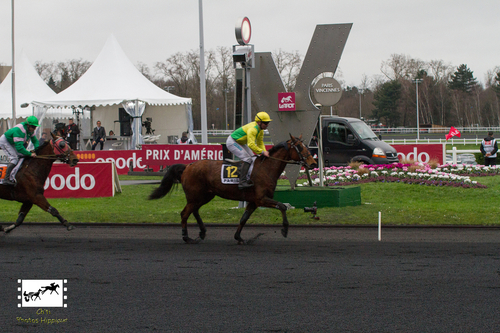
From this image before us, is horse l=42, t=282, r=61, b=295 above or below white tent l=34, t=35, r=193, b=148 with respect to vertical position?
below

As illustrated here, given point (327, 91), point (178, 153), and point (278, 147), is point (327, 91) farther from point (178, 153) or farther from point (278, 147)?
point (178, 153)

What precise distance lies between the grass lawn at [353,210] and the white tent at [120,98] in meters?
13.6

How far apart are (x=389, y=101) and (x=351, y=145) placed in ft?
244

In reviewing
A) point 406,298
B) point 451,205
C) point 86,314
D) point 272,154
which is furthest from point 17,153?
point 451,205

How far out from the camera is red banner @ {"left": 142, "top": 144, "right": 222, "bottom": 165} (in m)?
22.2

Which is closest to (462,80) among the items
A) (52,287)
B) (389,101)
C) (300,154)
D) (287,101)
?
(389,101)

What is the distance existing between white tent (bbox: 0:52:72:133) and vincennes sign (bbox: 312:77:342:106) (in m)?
27.3

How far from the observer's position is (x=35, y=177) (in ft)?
32.9

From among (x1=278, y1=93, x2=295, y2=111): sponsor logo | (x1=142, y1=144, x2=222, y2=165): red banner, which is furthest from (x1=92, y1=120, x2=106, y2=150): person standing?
(x1=278, y1=93, x2=295, y2=111): sponsor logo

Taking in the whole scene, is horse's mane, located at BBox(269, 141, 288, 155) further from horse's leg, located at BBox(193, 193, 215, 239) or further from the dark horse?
horse's leg, located at BBox(193, 193, 215, 239)

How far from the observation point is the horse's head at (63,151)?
33.1ft

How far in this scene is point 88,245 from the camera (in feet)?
30.0

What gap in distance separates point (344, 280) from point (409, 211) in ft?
21.4

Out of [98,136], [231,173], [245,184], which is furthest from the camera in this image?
[98,136]
